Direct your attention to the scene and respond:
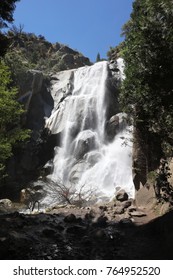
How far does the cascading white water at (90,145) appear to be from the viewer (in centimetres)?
2455

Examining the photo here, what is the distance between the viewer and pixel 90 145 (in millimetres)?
27969

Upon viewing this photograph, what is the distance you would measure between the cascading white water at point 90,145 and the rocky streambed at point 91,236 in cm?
857

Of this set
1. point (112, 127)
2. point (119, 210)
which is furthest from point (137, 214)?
point (112, 127)

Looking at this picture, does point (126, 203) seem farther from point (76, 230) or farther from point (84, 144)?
point (84, 144)

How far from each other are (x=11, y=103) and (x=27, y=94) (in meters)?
19.4

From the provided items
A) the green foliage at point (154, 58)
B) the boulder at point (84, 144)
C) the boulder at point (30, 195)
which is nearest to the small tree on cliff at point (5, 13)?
the green foliage at point (154, 58)

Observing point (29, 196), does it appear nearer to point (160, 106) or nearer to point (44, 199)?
point (44, 199)

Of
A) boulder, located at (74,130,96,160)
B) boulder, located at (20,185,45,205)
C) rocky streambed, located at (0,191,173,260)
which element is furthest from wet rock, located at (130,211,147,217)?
boulder, located at (74,130,96,160)

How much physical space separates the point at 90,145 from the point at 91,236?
17.8 metres

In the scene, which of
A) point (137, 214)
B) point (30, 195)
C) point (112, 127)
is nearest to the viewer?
point (137, 214)

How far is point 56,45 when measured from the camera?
66500 mm

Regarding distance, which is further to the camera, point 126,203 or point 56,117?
point 56,117

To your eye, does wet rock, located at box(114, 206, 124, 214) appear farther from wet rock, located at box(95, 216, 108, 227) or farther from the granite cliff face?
the granite cliff face
